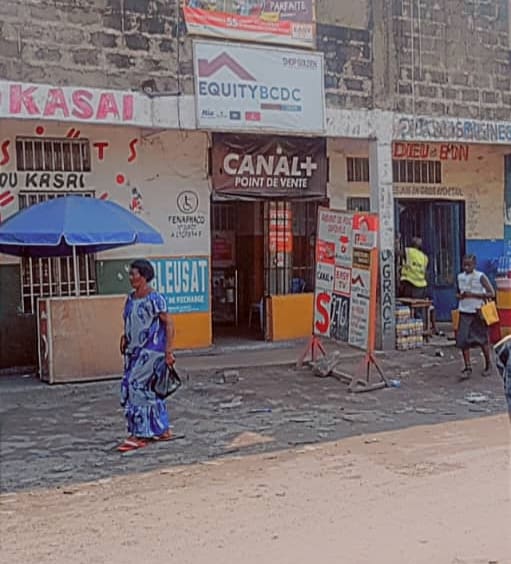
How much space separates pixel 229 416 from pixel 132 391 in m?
1.84

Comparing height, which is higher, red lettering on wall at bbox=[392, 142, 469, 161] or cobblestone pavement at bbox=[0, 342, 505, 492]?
red lettering on wall at bbox=[392, 142, 469, 161]


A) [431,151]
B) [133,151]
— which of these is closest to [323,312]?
[133,151]

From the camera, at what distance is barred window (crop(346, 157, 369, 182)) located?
1673 centimetres

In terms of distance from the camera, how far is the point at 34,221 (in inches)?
458

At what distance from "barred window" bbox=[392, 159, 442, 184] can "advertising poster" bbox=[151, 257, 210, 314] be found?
4523 mm

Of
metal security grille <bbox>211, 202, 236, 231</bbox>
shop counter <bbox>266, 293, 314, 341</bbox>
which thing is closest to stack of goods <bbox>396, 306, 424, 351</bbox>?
shop counter <bbox>266, 293, 314, 341</bbox>

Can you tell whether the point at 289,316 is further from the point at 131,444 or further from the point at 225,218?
the point at 131,444

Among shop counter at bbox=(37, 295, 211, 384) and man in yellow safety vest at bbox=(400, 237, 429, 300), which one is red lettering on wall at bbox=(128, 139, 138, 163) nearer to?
shop counter at bbox=(37, 295, 211, 384)

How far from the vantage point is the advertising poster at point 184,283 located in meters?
14.6

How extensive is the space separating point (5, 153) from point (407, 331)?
6.81 metres

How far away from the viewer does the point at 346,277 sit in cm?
1248

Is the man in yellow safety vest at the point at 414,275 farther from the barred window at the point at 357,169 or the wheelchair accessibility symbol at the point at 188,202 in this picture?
the wheelchair accessibility symbol at the point at 188,202

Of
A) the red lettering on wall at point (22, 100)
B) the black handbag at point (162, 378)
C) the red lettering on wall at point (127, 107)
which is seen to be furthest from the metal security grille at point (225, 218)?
the black handbag at point (162, 378)

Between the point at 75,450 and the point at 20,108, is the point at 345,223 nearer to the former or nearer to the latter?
the point at 20,108
